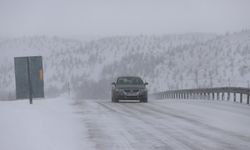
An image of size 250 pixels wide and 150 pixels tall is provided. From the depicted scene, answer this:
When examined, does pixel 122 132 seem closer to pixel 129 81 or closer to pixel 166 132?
pixel 166 132

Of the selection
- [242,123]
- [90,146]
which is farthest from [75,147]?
[242,123]

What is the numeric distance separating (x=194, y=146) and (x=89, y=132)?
354cm

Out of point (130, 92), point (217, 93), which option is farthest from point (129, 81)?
point (217, 93)

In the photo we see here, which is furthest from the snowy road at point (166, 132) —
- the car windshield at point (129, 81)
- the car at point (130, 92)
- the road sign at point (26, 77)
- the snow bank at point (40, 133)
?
the road sign at point (26, 77)

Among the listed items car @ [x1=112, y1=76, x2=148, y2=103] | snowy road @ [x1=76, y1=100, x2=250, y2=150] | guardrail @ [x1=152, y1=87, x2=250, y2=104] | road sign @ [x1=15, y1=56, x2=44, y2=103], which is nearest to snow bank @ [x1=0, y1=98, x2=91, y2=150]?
snowy road @ [x1=76, y1=100, x2=250, y2=150]

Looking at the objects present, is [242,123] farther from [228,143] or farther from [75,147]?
[75,147]

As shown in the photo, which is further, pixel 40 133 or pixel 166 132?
pixel 166 132

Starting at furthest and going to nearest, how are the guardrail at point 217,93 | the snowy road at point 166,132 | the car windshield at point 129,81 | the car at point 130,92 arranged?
the car windshield at point 129,81 < the car at point 130,92 < the guardrail at point 217,93 < the snowy road at point 166,132

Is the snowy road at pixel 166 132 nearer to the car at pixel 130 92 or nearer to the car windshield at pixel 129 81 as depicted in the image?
the car at pixel 130 92

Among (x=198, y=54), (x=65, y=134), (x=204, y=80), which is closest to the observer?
(x=65, y=134)

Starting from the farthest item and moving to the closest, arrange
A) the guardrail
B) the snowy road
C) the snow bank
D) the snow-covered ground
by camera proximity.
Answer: the guardrail
the snowy road
the snow-covered ground
the snow bank

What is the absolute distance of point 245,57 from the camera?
465ft

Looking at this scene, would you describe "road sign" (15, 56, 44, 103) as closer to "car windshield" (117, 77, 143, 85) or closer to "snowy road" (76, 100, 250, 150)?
"car windshield" (117, 77, 143, 85)

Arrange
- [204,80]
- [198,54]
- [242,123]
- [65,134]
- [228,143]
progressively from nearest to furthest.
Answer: [228,143], [65,134], [242,123], [204,80], [198,54]
